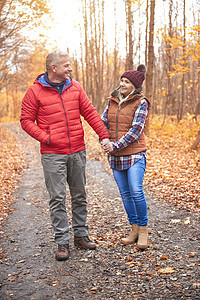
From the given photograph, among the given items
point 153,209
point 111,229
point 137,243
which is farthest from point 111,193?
point 137,243

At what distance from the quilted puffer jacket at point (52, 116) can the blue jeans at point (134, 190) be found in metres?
0.77

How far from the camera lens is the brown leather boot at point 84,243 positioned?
3.92 meters

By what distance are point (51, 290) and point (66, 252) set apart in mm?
743

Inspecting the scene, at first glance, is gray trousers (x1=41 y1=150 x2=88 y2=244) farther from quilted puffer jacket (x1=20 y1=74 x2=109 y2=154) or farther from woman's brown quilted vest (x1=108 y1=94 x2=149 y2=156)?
woman's brown quilted vest (x1=108 y1=94 x2=149 y2=156)

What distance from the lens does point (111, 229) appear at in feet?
15.3

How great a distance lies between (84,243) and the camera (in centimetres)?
395

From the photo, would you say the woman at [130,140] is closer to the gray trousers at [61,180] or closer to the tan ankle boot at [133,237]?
the tan ankle boot at [133,237]

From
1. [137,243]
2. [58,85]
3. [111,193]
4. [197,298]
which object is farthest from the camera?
[111,193]

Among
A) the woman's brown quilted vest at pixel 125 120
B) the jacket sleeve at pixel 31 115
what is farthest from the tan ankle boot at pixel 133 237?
the jacket sleeve at pixel 31 115

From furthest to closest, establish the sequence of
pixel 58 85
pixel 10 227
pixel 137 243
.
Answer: pixel 10 227 < pixel 137 243 < pixel 58 85

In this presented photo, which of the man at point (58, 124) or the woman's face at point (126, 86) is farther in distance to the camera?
the woman's face at point (126, 86)

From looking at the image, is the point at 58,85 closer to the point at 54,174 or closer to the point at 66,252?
the point at 54,174

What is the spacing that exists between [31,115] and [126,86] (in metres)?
1.24

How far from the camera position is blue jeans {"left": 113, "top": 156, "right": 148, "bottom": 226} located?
3750mm
